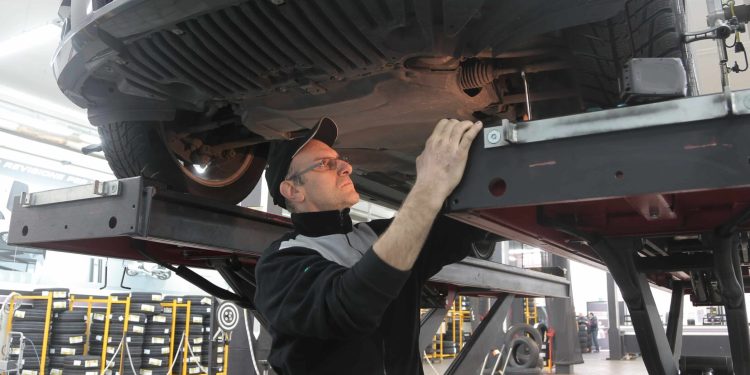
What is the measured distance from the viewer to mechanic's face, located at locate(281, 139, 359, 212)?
1.75m

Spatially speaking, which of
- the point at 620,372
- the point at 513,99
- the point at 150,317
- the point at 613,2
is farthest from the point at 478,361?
the point at 620,372

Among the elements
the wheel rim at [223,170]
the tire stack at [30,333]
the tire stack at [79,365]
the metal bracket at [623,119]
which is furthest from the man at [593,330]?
the metal bracket at [623,119]

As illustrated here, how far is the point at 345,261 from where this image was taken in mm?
1679

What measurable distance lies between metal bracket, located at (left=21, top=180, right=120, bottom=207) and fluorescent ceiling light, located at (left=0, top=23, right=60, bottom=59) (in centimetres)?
689

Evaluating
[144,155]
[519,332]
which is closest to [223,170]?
[144,155]

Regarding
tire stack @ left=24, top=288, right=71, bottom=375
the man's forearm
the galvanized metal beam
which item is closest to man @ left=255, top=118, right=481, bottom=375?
the man's forearm

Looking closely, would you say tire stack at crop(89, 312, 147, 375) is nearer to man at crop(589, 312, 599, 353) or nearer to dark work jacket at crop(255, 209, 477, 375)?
dark work jacket at crop(255, 209, 477, 375)

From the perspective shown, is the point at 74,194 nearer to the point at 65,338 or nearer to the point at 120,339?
the point at 65,338

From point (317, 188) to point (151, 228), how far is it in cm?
53

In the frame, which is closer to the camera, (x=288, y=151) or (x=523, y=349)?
(x=288, y=151)

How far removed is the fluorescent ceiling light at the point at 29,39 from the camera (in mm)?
8227

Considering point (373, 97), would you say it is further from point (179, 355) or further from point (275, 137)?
point (179, 355)

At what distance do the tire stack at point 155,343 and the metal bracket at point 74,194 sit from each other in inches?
281

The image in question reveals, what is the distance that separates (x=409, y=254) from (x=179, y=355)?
884 cm
